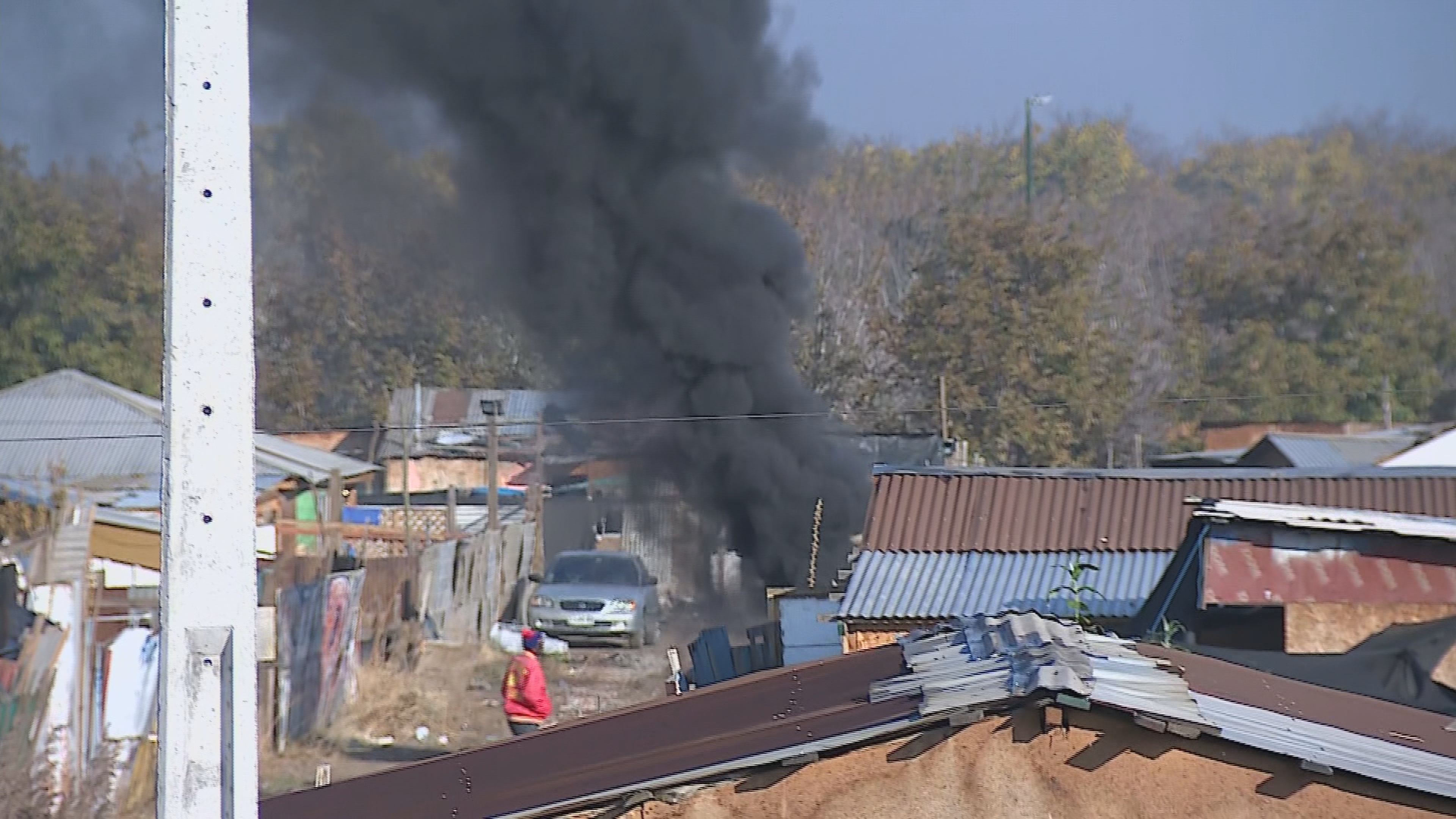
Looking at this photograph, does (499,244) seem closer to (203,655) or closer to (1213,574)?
(1213,574)

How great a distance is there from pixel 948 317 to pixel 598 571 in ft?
41.9

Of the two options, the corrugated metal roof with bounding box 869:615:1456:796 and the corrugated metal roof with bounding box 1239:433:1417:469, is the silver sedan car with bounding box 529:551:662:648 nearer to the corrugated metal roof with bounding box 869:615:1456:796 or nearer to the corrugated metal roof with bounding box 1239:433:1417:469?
the corrugated metal roof with bounding box 1239:433:1417:469

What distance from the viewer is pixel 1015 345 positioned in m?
31.6

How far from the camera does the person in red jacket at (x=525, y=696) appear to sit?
11438 millimetres

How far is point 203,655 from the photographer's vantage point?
12.2 feet

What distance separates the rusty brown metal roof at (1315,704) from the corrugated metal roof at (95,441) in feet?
53.3

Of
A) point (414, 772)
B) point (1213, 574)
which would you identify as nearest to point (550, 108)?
point (1213, 574)

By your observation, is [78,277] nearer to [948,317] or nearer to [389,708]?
[948,317]

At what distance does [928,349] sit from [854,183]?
51.9 feet

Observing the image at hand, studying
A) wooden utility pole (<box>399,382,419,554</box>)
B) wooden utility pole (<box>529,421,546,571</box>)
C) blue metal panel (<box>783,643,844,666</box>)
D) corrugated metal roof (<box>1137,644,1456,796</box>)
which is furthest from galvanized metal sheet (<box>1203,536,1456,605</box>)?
wooden utility pole (<box>529,421,546,571</box>)

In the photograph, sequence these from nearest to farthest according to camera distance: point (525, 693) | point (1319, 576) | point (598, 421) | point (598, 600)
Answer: point (1319, 576) → point (525, 693) → point (598, 600) → point (598, 421)

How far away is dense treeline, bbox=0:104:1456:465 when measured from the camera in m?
30.8

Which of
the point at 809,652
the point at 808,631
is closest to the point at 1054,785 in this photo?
the point at 809,652

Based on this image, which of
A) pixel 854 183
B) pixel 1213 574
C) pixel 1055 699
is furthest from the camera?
pixel 854 183
